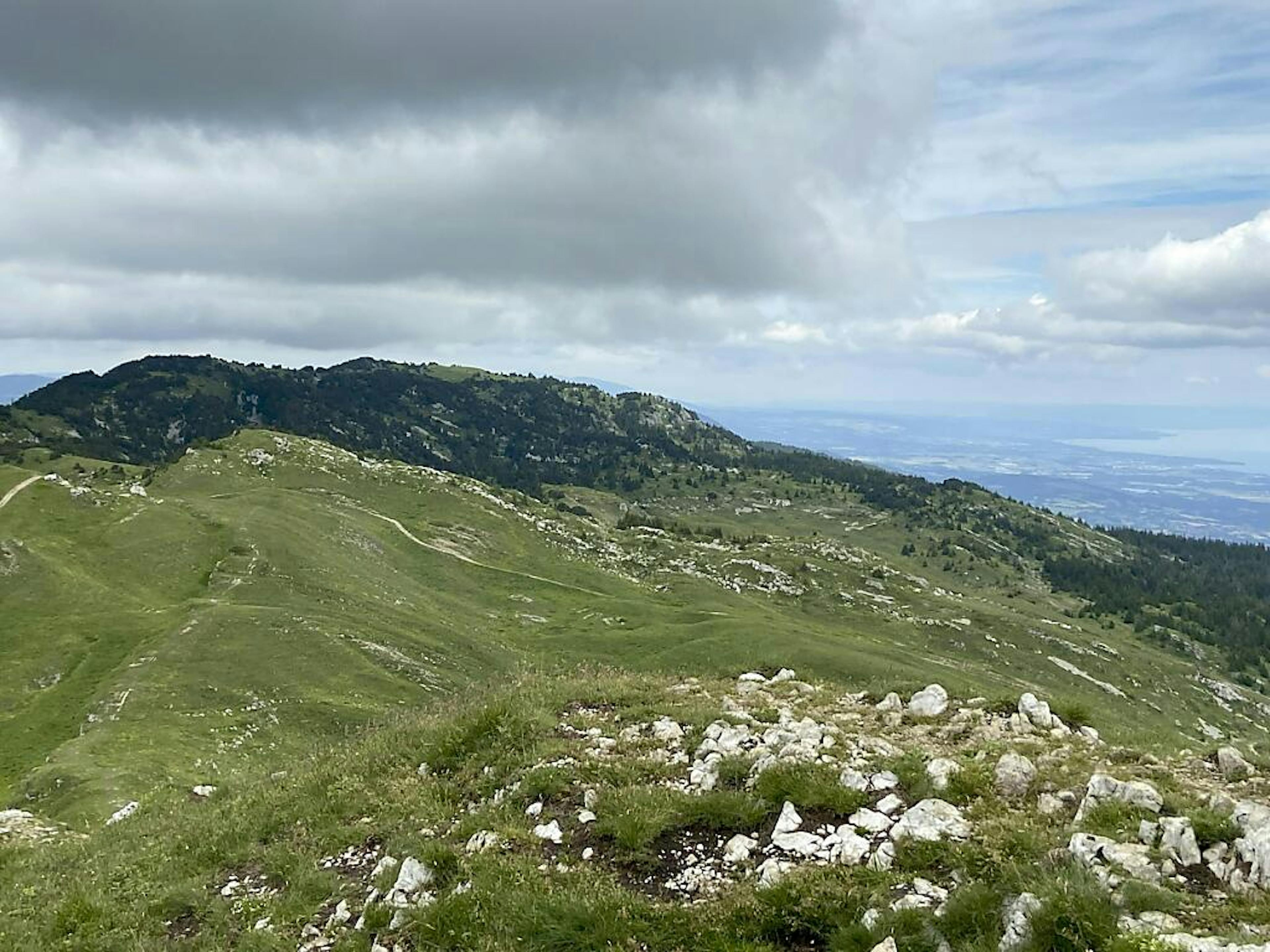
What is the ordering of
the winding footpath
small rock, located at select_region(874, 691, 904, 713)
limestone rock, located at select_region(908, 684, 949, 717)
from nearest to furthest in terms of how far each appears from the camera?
limestone rock, located at select_region(908, 684, 949, 717) < small rock, located at select_region(874, 691, 904, 713) < the winding footpath

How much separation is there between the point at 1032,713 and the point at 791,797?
705cm

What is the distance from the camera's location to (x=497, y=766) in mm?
16078

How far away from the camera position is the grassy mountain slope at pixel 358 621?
41.9 meters

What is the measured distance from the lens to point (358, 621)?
204 ft

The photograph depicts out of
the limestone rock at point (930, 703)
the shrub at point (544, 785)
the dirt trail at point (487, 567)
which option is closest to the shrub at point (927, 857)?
the shrub at point (544, 785)

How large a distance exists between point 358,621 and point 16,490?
48.1 m

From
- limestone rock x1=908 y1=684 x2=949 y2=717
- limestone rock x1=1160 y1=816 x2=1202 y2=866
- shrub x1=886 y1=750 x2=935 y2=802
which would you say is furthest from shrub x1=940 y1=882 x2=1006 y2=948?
limestone rock x1=908 y1=684 x2=949 y2=717

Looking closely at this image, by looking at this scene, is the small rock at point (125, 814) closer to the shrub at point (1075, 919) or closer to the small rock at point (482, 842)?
the small rock at point (482, 842)

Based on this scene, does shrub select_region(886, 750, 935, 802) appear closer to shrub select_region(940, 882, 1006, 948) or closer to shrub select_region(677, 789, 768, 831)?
shrub select_region(677, 789, 768, 831)

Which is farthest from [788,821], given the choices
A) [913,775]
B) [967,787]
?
[967,787]

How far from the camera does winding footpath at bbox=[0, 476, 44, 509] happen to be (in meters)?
78.1

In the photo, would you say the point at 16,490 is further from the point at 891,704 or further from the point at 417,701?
the point at 891,704

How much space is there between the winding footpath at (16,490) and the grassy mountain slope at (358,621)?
2.72 ft

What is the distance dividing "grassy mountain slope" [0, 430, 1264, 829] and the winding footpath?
829 mm
